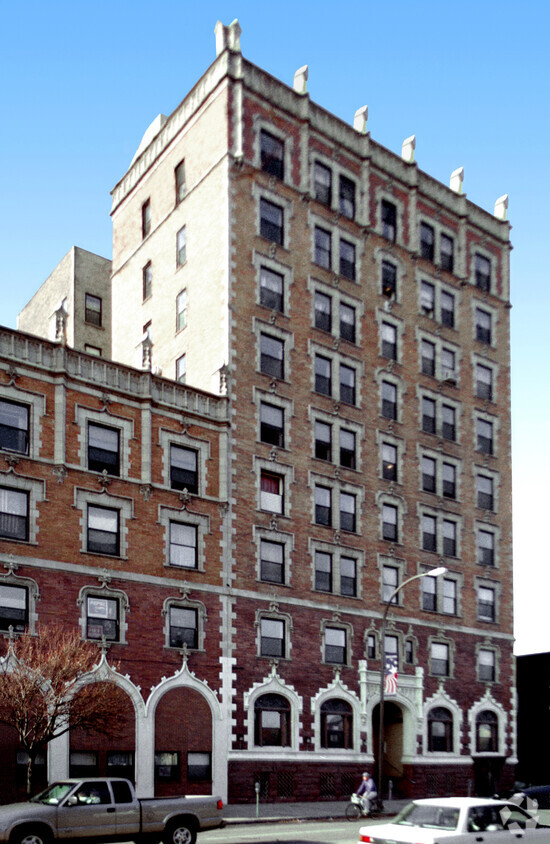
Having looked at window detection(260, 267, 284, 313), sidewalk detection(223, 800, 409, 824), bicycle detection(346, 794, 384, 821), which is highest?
window detection(260, 267, 284, 313)

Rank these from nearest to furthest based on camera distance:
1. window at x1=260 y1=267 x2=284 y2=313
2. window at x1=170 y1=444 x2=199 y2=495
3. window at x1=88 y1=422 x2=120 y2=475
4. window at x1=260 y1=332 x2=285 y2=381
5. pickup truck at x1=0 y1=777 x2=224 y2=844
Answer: pickup truck at x1=0 y1=777 x2=224 y2=844
window at x1=88 y1=422 x2=120 y2=475
window at x1=170 y1=444 x2=199 y2=495
window at x1=260 y1=332 x2=285 y2=381
window at x1=260 y1=267 x2=284 y2=313

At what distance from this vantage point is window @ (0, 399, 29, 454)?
36.8 metres

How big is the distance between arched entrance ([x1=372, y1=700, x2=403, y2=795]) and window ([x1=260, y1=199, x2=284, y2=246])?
23424 mm

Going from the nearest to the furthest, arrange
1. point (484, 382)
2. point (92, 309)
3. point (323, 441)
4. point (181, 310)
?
point (323, 441)
point (181, 310)
point (92, 309)
point (484, 382)

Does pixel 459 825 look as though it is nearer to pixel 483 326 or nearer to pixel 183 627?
pixel 183 627

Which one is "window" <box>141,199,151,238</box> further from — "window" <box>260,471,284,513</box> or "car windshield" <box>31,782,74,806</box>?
"car windshield" <box>31,782,74,806</box>

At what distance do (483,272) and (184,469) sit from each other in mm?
27237

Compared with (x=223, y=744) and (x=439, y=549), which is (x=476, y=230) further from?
(x=223, y=744)

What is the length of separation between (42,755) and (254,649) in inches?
426

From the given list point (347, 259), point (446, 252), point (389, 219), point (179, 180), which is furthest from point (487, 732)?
point (179, 180)

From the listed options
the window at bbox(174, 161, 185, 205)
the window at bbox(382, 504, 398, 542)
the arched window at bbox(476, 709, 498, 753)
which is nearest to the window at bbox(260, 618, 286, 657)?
the window at bbox(382, 504, 398, 542)

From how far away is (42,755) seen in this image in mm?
34938

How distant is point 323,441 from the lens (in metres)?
48.7

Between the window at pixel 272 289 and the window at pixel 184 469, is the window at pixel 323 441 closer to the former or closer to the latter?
the window at pixel 272 289
